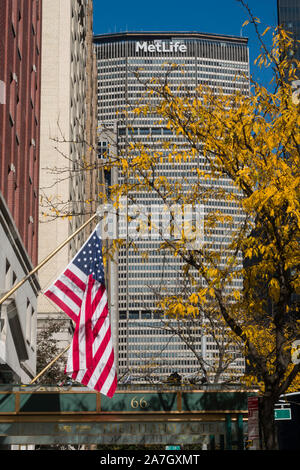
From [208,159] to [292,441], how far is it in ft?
43.6

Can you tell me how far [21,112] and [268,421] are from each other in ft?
78.5

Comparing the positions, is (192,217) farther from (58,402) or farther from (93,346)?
(58,402)

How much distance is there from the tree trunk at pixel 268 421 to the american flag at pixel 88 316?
3039mm

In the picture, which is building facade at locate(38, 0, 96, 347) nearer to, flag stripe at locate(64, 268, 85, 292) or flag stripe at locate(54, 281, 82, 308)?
flag stripe at locate(64, 268, 85, 292)

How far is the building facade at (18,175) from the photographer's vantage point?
29000 millimetres

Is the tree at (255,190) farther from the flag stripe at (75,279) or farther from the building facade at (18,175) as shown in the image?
the building facade at (18,175)

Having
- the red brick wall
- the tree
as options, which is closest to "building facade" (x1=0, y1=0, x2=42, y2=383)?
the red brick wall

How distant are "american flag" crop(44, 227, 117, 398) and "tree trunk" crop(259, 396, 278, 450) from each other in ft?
9.97

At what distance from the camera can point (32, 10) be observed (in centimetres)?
3947

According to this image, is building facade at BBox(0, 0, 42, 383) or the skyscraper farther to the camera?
the skyscraper

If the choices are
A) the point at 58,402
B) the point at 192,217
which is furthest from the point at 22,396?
the point at 192,217

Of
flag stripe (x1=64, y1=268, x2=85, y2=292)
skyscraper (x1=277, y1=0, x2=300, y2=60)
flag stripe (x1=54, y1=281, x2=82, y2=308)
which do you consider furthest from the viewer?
skyscraper (x1=277, y1=0, x2=300, y2=60)

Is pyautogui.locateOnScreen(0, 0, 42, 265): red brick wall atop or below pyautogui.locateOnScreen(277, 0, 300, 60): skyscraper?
below

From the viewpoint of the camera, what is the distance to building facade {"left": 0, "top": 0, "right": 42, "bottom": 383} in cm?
2900
